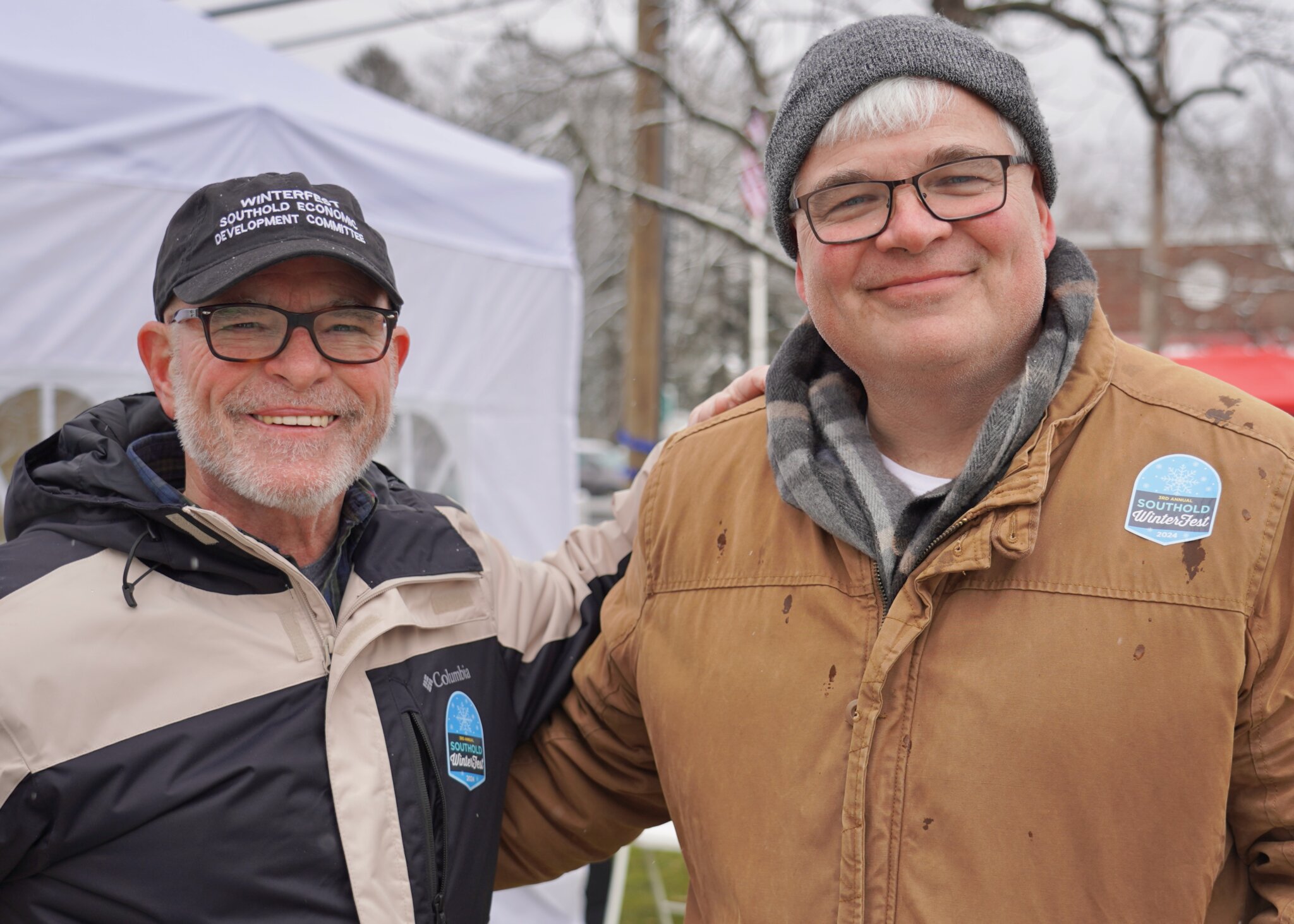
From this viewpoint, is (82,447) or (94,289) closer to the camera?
(82,447)

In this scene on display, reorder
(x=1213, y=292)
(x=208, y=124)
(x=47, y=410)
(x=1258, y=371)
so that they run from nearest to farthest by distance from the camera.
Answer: (x=47, y=410)
(x=208, y=124)
(x=1258, y=371)
(x=1213, y=292)

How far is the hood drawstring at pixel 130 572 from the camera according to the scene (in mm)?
1749

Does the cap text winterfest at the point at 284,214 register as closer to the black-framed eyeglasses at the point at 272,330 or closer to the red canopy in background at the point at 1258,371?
the black-framed eyeglasses at the point at 272,330

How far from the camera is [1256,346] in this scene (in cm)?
1128

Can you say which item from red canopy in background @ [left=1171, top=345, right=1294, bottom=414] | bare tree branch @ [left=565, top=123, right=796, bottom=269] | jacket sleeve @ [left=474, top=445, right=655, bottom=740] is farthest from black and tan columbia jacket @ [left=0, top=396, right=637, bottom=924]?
red canopy in background @ [left=1171, top=345, right=1294, bottom=414]

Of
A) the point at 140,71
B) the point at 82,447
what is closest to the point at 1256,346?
the point at 140,71

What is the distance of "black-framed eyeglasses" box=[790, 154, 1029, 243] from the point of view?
1.68 m

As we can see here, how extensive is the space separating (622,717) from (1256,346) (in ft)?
37.1

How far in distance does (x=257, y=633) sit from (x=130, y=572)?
226mm

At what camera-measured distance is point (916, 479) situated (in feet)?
6.06

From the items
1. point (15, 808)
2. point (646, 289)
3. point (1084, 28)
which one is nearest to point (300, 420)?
point (15, 808)

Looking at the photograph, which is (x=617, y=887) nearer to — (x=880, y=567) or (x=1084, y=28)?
(x=880, y=567)

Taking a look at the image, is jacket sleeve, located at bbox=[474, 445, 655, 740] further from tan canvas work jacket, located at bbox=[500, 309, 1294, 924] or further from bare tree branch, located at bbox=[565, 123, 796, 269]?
bare tree branch, located at bbox=[565, 123, 796, 269]

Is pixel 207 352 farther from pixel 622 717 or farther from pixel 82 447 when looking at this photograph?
pixel 622 717
